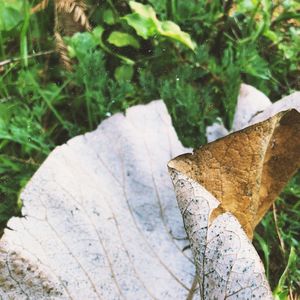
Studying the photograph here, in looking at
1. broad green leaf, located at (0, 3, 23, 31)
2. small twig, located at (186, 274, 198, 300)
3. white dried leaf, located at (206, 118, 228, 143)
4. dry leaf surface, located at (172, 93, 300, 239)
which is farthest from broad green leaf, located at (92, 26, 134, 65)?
small twig, located at (186, 274, 198, 300)

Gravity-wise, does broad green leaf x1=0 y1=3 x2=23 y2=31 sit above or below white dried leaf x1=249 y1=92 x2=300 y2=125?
above

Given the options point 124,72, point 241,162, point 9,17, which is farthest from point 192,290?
point 9,17

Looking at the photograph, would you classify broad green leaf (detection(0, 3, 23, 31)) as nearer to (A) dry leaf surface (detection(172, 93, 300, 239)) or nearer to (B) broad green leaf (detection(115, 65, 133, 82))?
(B) broad green leaf (detection(115, 65, 133, 82))

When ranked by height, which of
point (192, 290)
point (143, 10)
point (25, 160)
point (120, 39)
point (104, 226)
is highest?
point (143, 10)

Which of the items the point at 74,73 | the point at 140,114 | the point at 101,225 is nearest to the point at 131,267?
the point at 101,225

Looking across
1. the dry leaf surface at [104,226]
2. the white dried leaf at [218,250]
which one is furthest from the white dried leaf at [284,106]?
the white dried leaf at [218,250]

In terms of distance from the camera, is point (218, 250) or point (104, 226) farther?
point (104, 226)

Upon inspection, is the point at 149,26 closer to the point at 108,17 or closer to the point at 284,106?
the point at 108,17

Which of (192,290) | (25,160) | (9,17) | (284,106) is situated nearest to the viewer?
(192,290)
